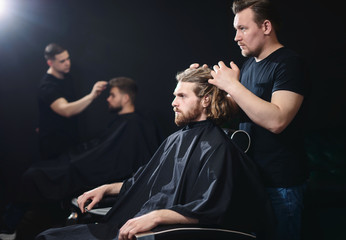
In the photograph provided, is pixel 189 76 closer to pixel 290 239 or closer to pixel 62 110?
pixel 290 239

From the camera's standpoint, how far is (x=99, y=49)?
3.81m

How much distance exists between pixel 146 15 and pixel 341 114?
7.54 feet

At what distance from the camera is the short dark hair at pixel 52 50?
3488 mm

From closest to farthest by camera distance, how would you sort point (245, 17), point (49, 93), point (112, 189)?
point (245, 17) < point (112, 189) < point (49, 93)

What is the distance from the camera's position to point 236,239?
1.42 metres

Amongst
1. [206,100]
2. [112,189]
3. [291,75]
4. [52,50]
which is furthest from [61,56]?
[291,75]

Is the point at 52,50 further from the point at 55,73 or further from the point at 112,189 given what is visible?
the point at 112,189

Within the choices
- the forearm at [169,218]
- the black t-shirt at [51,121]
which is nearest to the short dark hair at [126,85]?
the black t-shirt at [51,121]

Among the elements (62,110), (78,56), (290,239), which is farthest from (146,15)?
(290,239)

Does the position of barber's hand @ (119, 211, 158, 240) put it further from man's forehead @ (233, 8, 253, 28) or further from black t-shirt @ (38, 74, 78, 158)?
black t-shirt @ (38, 74, 78, 158)

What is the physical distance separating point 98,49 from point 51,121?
0.94 m

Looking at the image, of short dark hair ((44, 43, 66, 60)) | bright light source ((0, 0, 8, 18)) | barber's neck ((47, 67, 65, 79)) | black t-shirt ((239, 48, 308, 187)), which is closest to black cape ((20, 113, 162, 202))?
barber's neck ((47, 67, 65, 79))

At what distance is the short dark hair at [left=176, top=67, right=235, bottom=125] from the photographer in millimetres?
1754

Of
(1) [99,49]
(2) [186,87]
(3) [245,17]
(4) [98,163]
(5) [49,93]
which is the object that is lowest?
(4) [98,163]
